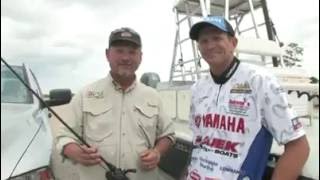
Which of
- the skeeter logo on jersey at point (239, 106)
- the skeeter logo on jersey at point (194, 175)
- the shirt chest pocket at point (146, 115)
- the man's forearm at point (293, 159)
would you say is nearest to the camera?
the man's forearm at point (293, 159)

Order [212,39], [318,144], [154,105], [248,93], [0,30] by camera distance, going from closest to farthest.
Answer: [0,30] < [318,144] < [248,93] < [212,39] < [154,105]

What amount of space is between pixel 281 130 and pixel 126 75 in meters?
0.99

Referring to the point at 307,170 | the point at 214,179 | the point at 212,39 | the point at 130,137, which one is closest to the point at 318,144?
the point at 307,170

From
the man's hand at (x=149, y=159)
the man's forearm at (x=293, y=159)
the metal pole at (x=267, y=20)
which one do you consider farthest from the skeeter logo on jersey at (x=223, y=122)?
the metal pole at (x=267, y=20)

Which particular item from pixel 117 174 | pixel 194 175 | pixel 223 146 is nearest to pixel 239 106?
pixel 223 146

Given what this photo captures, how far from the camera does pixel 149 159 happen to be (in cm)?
263

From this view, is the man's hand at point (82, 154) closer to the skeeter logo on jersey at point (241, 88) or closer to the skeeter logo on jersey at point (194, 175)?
the skeeter logo on jersey at point (194, 175)

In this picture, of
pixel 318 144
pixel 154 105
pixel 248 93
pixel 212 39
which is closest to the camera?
pixel 318 144

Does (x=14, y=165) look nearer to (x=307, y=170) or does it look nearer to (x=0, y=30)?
(x=0, y=30)

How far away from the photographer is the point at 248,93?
2107 millimetres

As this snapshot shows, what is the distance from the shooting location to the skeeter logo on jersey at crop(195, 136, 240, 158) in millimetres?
2127

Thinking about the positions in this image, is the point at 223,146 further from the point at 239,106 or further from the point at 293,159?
the point at 293,159

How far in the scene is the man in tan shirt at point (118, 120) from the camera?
2654mm

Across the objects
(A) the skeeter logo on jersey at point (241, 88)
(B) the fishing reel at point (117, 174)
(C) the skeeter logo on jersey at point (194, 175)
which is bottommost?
(B) the fishing reel at point (117, 174)
